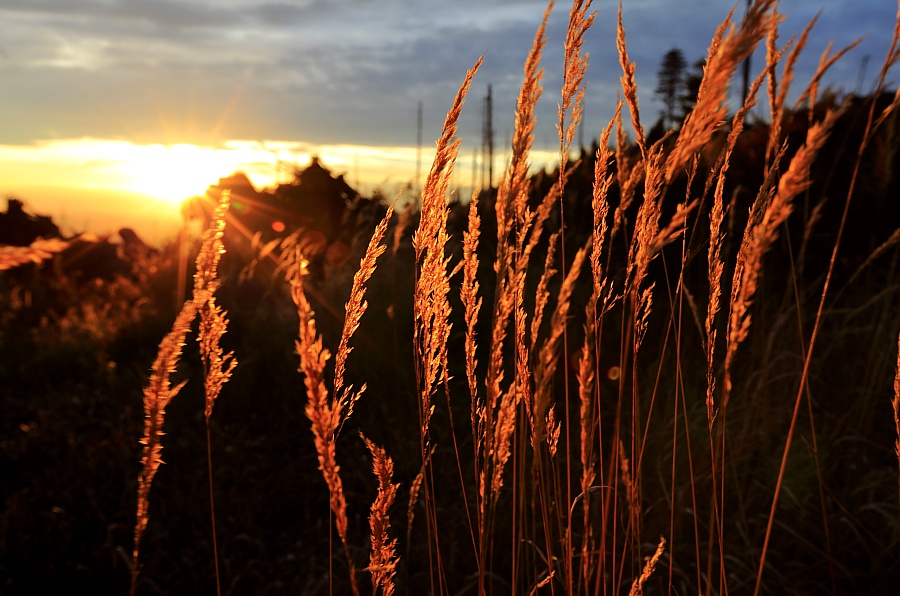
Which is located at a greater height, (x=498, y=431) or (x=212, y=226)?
(x=212, y=226)

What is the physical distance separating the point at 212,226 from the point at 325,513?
2.75 metres

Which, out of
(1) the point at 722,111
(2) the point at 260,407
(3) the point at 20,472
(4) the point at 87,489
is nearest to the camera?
(1) the point at 722,111

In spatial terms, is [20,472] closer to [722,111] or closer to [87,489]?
[87,489]

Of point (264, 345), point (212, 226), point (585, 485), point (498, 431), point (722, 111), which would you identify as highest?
point (722, 111)

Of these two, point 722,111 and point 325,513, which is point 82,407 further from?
point 722,111

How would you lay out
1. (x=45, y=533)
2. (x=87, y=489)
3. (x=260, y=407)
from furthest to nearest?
(x=260, y=407) → (x=87, y=489) → (x=45, y=533)

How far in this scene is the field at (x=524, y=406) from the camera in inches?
50.5

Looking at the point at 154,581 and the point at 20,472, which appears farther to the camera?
the point at 20,472

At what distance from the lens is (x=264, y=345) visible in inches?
198

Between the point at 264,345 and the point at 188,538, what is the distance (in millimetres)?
1756

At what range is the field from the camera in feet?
4.21

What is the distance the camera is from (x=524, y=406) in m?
2.12

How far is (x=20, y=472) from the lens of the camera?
4047 millimetres

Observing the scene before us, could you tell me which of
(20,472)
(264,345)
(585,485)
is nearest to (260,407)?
(264,345)
